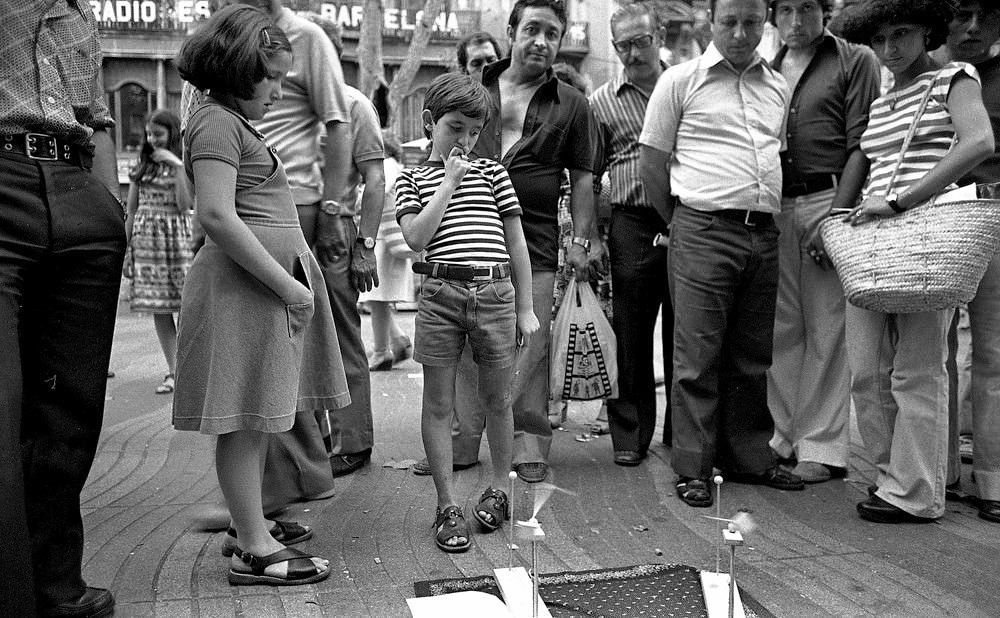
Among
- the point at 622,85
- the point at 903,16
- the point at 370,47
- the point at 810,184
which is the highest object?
the point at 370,47

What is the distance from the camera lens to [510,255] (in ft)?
12.4

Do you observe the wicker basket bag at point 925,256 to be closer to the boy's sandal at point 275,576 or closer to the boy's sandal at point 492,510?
the boy's sandal at point 492,510

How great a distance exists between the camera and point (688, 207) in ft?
14.4

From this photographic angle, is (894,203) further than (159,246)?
No

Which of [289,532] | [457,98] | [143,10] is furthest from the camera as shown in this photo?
[143,10]

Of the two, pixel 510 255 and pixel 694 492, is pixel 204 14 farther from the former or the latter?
pixel 694 492

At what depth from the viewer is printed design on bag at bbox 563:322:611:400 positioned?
4.64 meters

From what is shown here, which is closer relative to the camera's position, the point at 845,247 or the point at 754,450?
the point at 845,247

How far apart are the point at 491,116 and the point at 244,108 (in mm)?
1631

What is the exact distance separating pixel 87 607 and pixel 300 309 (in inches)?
42.9

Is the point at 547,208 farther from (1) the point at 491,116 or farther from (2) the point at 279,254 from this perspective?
(2) the point at 279,254

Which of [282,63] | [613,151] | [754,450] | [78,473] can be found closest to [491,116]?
[613,151]

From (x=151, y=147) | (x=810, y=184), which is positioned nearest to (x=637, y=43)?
(x=810, y=184)

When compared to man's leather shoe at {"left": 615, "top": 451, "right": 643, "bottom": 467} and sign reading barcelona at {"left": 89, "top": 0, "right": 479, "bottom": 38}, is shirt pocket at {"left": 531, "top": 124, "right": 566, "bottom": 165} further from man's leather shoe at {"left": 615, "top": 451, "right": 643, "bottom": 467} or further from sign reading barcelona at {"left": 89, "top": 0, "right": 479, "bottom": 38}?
sign reading barcelona at {"left": 89, "top": 0, "right": 479, "bottom": 38}
